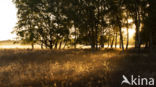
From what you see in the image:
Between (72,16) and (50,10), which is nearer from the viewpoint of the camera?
(72,16)

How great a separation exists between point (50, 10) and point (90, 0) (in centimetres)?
773

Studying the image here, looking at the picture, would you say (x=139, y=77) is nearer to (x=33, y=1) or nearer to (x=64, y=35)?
(x=64, y=35)

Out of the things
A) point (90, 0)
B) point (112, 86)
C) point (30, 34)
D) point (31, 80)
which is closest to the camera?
point (112, 86)

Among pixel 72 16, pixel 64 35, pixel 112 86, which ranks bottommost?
pixel 112 86

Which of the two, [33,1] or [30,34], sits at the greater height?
[33,1]

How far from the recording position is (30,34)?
29.3 meters

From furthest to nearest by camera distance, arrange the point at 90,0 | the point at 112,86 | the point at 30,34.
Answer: the point at 30,34
the point at 90,0
the point at 112,86

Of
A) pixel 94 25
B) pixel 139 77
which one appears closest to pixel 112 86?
pixel 139 77
